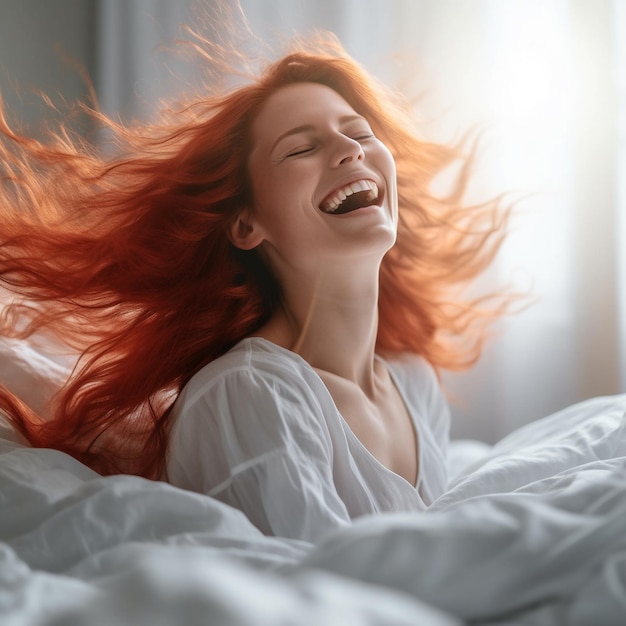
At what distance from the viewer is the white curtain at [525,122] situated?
92.9 inches

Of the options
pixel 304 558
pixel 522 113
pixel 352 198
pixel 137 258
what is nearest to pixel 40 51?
pixel 137 258

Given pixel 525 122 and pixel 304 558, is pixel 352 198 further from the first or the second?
pixel 525 122

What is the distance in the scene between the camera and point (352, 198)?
3.96 ft

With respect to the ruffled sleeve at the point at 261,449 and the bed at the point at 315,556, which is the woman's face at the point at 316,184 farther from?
the bed at the point at 315,556

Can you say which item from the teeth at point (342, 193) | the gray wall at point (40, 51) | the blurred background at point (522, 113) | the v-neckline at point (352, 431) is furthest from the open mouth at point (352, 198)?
the blurred background at point (522, 113)

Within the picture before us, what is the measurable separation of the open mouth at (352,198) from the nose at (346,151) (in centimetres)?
3

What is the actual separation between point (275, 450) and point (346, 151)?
453 millimetres

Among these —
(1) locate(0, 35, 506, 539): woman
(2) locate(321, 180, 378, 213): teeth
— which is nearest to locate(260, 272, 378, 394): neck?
(1) locate(0, 35, 506, 539): woman

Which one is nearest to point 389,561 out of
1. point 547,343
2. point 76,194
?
point 76,194

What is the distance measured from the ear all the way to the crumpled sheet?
413 mm

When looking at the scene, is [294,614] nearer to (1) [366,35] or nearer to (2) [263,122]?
(2) [263,122]

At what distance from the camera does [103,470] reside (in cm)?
112

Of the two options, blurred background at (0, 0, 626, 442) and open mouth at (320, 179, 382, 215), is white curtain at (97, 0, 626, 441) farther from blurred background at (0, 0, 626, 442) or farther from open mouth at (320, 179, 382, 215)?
open mouth at (320, 179, 382, 215)

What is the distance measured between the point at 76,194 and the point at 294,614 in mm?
984
